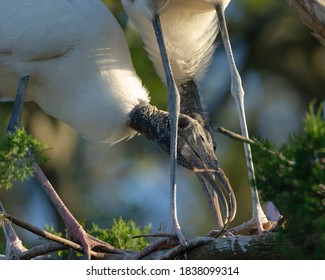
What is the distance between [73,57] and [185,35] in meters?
0.75

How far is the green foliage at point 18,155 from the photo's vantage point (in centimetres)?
398

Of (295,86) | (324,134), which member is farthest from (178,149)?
(295,86)

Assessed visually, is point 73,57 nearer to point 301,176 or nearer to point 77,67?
point 77,67

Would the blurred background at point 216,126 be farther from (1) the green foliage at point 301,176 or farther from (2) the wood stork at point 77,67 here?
(1) the green foliage at point 301,176

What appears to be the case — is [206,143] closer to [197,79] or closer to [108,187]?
[197,79]

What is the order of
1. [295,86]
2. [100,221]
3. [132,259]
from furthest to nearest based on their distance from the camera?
[295,86]
[100,221]
[132,259]

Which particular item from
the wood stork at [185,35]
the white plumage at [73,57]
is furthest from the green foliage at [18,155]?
the white plumage at [73,57]

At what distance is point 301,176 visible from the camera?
3.11 m

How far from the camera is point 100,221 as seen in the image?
10164mm

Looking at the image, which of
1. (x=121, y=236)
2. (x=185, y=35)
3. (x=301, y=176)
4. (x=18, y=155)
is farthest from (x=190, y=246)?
(x=185, y=35)

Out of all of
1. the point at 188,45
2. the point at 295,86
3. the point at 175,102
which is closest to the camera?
the point at 175,102

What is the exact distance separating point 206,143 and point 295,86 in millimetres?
5442

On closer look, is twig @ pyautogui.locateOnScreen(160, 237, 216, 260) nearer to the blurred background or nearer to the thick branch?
the thick branch

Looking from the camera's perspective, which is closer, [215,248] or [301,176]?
[301,176]
